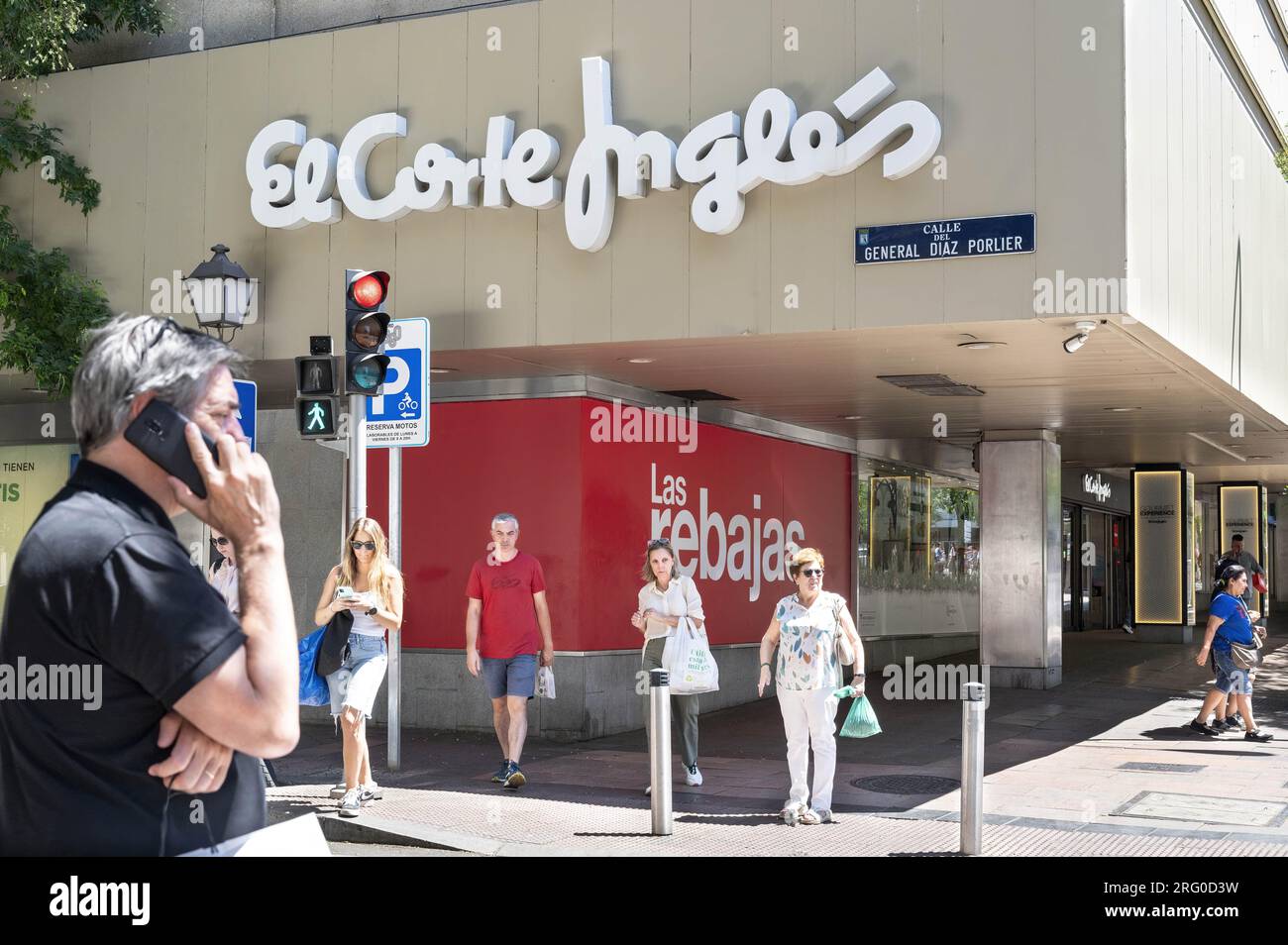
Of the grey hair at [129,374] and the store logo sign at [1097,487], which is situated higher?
the store logo sign at [1097,487]

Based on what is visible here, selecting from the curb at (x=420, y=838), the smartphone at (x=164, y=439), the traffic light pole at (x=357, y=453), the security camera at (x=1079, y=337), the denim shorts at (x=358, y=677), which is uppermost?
the security camera at (x=1079, y=337)

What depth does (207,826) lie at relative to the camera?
234 cm

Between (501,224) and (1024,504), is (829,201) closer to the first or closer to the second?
(501,224)

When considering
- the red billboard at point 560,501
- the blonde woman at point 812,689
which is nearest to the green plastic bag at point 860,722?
the blonde woman at point 812,689

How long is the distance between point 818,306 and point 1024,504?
857 centimetres

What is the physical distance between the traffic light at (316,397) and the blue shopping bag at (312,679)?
142 centimetres

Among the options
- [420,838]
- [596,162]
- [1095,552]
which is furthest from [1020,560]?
[1095,552]

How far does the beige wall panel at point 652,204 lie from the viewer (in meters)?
11.1

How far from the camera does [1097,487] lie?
3055 cm

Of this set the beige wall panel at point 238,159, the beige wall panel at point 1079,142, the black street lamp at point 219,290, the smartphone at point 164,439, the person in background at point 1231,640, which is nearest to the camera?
the smartphone at point 164,439

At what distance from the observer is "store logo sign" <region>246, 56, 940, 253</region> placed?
1040 cm

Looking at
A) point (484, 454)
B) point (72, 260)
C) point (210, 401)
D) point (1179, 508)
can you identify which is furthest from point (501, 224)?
point (1179, 508)

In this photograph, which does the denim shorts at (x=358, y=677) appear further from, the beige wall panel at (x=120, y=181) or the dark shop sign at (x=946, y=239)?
the beige wall panel at (x=120, y=181)
